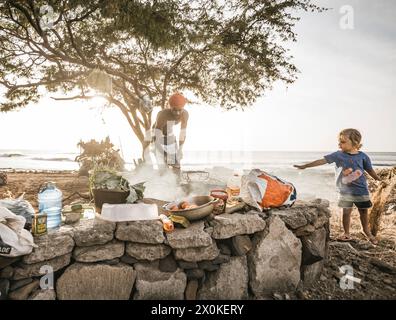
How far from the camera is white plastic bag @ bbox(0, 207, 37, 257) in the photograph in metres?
2.44

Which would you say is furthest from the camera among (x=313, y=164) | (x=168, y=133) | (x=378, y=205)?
(x=168, y=133)

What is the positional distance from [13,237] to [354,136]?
4.98 meters

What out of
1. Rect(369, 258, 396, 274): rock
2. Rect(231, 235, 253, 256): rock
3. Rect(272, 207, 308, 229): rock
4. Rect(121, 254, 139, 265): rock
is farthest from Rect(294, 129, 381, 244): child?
Rect(121, 254, 139, 265): rock

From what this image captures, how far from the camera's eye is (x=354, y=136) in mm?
4660

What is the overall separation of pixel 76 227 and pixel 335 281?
3.46 metres

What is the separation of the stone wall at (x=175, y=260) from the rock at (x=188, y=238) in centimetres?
1

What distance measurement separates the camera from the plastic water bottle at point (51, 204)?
3.05 meters

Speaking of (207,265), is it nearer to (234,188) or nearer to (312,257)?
(312,257)

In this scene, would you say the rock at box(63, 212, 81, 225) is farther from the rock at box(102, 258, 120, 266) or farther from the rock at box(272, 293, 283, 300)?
the rock at box(272, 293, 283, 300)

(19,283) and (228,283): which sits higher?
(19,283)

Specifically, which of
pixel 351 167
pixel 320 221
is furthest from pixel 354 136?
pixel 320 221

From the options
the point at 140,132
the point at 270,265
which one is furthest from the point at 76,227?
the point at 140,132
